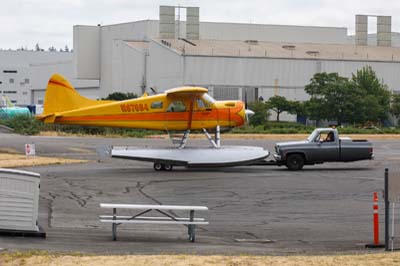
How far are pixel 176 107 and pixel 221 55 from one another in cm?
5328

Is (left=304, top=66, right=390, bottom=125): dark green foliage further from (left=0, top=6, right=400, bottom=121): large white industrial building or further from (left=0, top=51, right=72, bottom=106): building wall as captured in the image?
(left=0, top=51, right=72, bottom=106): building wall

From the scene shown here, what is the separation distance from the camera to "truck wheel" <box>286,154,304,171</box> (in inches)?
1318

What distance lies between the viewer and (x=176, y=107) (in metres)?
33.8

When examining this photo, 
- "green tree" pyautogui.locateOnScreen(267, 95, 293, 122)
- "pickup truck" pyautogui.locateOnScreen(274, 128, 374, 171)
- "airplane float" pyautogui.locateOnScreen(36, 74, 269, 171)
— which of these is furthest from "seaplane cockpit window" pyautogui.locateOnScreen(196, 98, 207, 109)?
"green tree" pyautogui.locateOnScreen(267, 95, 293, 122)

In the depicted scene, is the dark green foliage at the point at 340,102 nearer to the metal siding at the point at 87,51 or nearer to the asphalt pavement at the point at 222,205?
the metal siding at the point at 87,51

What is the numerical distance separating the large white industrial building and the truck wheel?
171ft

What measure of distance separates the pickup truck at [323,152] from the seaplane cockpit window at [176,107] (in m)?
3.84

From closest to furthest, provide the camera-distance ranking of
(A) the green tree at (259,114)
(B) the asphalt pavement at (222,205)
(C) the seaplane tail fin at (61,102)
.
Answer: (B) the asphalt pavement at (222,205) → (C) the seaplane tail fin at (61,102) → (A) the green tree at (259,114)

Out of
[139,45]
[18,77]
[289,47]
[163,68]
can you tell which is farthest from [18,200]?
[18,77]

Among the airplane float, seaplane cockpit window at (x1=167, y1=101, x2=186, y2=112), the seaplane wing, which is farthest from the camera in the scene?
seaplane cockpit window at (x1=167, y1=101, x2=186, y2=112)

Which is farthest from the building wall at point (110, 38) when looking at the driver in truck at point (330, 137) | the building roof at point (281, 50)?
the driver in truck at point (330, 137)

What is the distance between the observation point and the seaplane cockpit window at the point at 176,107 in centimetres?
3369

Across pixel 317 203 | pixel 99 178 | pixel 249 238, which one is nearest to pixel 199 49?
pixel 99 178

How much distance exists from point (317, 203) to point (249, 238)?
625 cm
